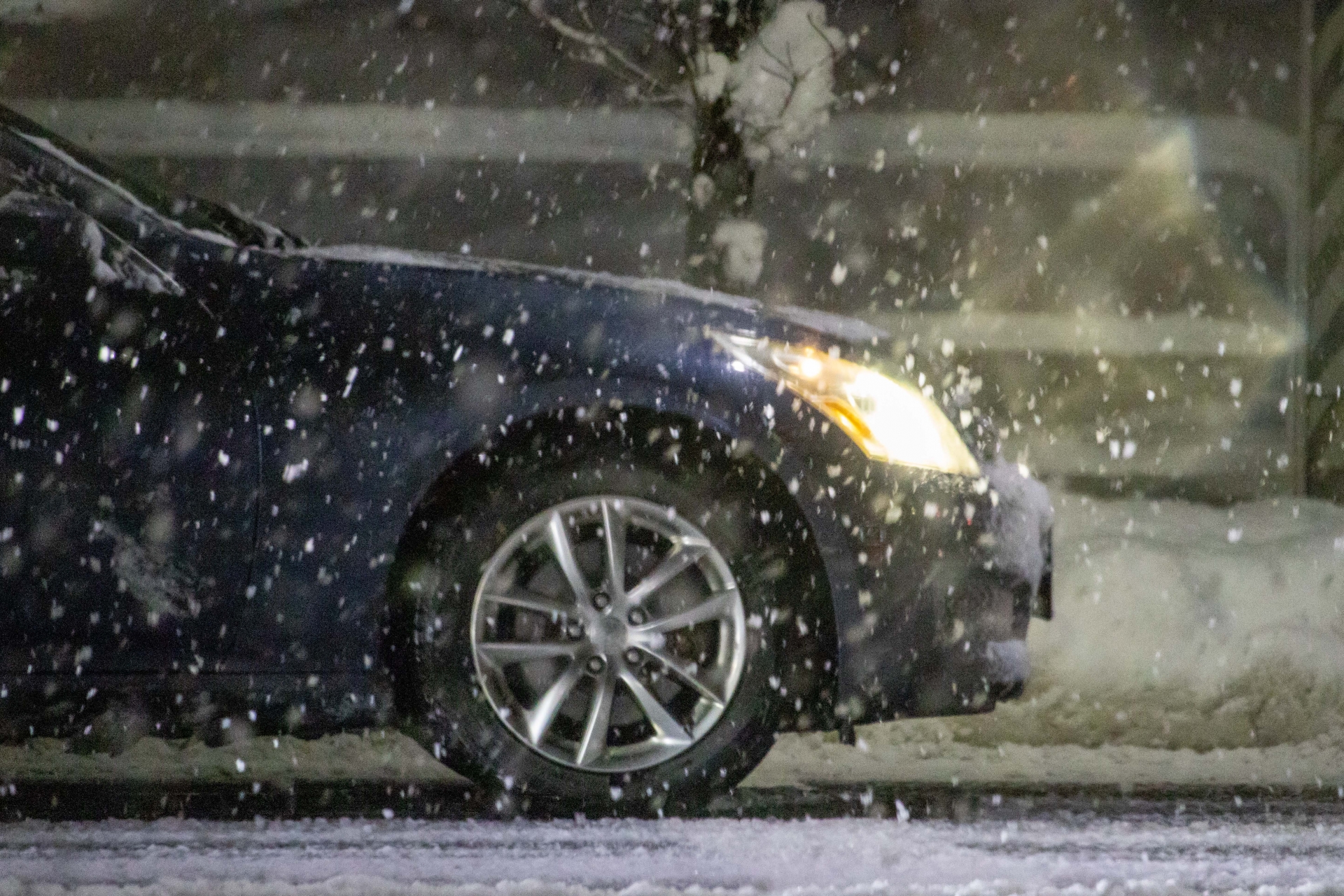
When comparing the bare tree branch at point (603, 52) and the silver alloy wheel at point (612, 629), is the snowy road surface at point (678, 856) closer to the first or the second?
the silver alloy wheel at point (612, 629)

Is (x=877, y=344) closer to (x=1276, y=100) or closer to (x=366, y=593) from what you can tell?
(x=366, y=593)

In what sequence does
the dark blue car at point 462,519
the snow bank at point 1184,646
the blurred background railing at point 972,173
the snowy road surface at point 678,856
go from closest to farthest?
the snowy road surface at point 678,856
the dark blue car at point 462,519
the snow bank at point 1184,646
the blurred background railing at point 972,173

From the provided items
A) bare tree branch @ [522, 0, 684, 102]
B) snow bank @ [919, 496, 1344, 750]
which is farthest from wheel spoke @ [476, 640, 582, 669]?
bare tree branch @ [522, 0, 684, 102]

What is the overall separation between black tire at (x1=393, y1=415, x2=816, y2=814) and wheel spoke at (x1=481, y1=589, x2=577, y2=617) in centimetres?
8

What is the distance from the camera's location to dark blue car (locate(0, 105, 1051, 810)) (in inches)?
144

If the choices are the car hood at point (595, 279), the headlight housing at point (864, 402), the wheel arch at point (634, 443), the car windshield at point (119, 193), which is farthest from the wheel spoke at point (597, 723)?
the car windshield at point (119, 193)

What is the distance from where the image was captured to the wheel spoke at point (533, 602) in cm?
379

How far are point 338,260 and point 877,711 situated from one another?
1661 mm

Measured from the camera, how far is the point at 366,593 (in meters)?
3.70

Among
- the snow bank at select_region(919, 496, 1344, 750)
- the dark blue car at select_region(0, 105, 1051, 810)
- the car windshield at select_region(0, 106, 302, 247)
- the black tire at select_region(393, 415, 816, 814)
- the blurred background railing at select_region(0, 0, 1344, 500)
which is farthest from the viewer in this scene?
the blurred background railing at select_region(0, 0, 1344, 500)

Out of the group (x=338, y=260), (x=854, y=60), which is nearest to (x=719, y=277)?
(x=854, y=60)

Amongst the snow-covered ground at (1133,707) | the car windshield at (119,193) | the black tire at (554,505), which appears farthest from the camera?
the snow-covered ground at (1133,707)

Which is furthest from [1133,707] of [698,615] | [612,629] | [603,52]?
[603,52]

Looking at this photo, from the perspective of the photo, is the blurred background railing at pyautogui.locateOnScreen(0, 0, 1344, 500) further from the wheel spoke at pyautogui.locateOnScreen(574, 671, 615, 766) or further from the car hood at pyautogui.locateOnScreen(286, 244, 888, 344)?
the wheel spoke at pyautogui.locateOnScreen(574, 671, 615, 766)
